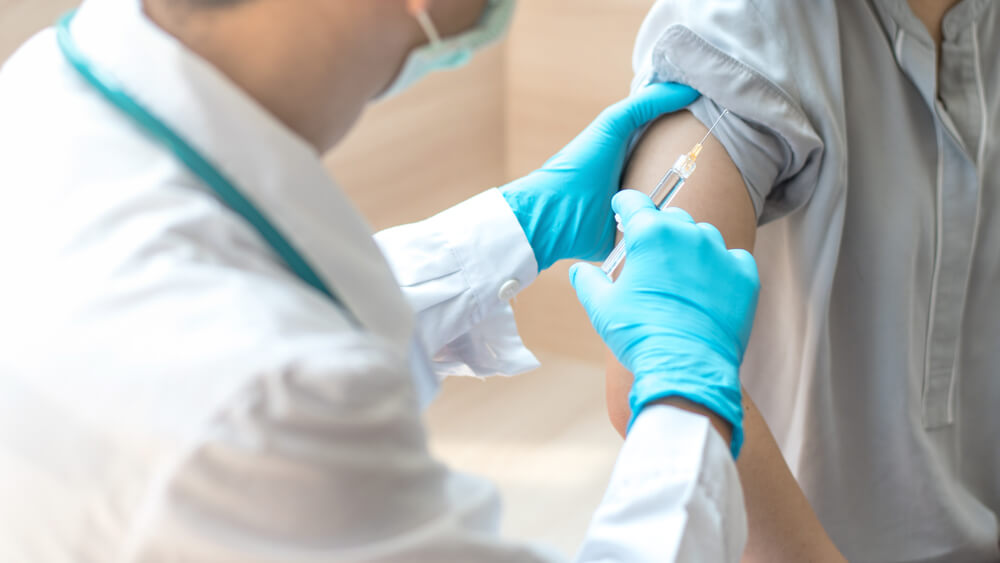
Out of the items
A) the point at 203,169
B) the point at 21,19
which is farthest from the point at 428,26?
the point at 21,19

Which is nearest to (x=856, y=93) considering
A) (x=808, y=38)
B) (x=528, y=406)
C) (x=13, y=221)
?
(x=808, y=38)

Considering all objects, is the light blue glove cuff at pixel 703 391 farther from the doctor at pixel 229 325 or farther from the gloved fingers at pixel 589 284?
the gloved fingers at pixel 589 284

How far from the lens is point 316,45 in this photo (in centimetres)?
70

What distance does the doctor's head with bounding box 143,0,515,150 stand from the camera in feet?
2.25

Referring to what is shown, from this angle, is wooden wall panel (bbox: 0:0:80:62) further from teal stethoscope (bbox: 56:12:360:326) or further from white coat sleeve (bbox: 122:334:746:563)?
white coat sleeve (bbox: 122:334:746:563)

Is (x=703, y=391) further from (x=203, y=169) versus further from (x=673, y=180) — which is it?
(x=203, y=169)

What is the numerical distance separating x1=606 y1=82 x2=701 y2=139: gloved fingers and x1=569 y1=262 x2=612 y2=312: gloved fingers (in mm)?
253

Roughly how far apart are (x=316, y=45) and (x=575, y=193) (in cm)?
61

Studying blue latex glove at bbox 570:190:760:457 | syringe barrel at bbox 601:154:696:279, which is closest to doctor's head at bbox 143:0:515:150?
blue latex glove at bbox 570:190:760:457

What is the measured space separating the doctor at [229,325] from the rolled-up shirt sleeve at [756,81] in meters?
0.41

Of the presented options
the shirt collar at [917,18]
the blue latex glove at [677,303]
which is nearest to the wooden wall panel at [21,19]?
the blue latex glove at [677,303]

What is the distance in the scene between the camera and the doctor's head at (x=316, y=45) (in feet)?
2.25

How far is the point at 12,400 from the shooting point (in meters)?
0.60

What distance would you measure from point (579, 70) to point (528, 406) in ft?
3.09
